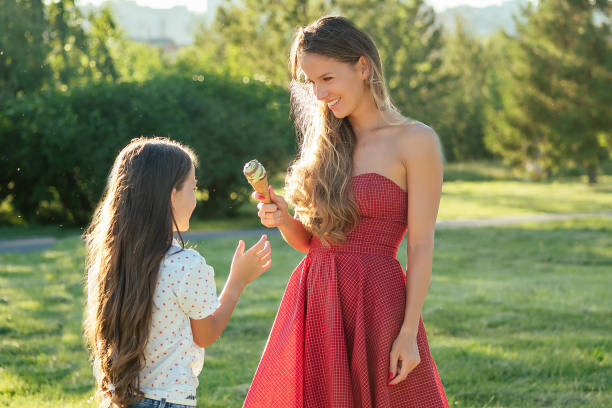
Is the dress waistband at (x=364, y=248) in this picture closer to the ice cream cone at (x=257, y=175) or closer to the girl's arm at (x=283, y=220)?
the girl's arm at (x=283, y=220)

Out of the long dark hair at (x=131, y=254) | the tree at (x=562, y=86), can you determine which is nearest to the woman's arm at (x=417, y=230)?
the long dark hair at (x=131, y=254)

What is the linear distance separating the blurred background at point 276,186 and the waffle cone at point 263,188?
0.30 m

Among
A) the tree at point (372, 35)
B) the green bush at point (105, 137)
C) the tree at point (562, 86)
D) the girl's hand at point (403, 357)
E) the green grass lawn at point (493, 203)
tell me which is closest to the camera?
the girl's hand at point (403, 357)

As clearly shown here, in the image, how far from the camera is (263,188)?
264cm

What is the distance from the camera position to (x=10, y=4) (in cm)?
1527

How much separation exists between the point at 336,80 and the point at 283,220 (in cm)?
51

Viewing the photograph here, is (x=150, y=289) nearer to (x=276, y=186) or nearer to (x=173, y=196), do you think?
(x=173, y=196)

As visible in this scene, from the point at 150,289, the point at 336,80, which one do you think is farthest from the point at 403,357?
the point at 336,80

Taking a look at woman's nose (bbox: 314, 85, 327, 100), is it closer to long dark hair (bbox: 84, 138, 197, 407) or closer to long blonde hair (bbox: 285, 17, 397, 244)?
long blonde hair (bbox: 285, 17, 397, 244)

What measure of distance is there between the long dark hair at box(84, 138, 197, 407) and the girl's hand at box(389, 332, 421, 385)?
790 mm

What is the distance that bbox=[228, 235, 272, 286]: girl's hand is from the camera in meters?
2.56

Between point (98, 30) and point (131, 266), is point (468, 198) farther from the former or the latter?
point (131, 266)

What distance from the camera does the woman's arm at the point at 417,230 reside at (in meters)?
2.52

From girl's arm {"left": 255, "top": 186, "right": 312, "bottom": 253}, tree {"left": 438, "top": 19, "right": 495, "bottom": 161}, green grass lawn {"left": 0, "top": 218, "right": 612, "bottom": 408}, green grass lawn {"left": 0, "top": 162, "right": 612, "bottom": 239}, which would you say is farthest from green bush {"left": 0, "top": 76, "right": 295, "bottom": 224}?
tree {"left": 438, "top": 19, "right": 495, "bottom": 161}
